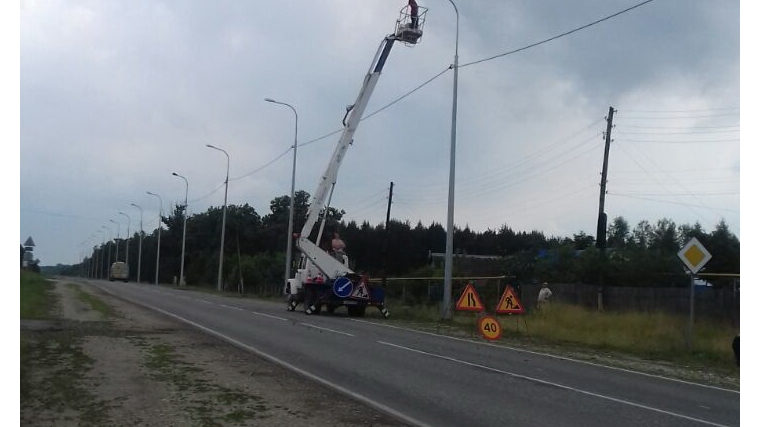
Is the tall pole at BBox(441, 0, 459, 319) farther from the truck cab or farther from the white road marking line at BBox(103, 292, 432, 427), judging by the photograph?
the truck cab

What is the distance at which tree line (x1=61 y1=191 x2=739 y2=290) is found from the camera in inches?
1415

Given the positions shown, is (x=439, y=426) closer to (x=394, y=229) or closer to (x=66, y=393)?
A: (x=66, y=393)

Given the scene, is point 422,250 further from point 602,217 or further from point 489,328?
point 489,328

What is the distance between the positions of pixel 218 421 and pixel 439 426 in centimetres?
257

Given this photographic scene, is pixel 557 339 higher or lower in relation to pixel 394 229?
lower

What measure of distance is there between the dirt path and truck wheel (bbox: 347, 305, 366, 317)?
13.4 m

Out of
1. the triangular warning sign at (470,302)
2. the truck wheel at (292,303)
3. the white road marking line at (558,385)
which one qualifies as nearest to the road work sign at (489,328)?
the triangular warning sign at (470,302)

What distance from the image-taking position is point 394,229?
87.4 meters

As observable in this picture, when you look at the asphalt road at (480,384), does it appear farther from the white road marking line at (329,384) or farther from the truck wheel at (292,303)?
the truck wheel at (292,303)

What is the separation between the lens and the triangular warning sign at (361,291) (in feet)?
94.6

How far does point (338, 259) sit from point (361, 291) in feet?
6.09

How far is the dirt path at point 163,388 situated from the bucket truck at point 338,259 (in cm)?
1238

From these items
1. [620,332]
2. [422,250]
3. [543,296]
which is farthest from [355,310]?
[422,250]
